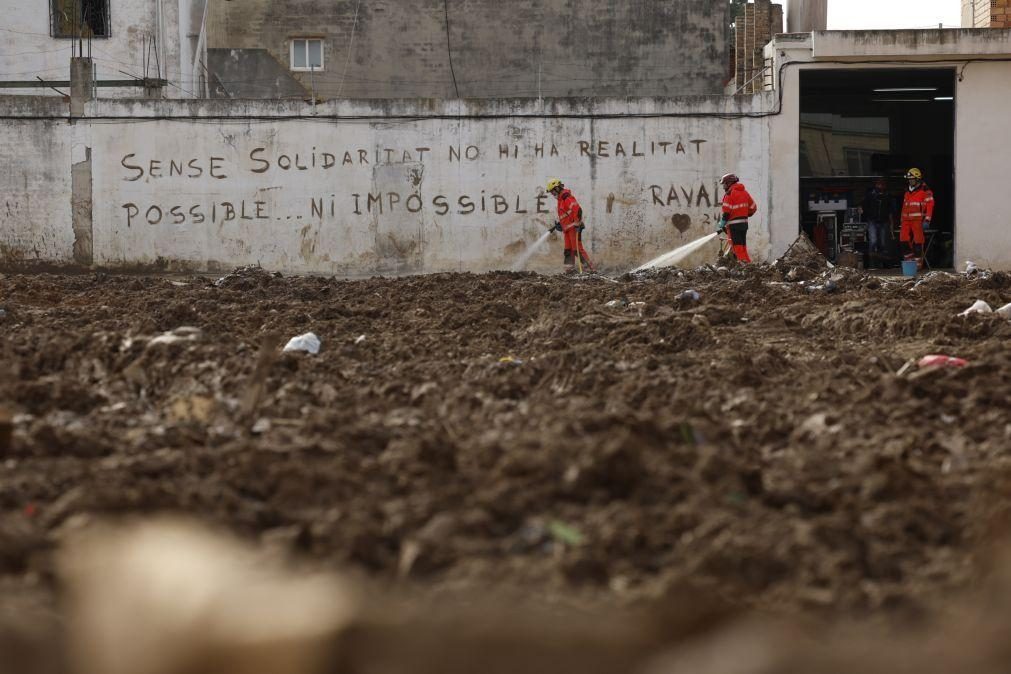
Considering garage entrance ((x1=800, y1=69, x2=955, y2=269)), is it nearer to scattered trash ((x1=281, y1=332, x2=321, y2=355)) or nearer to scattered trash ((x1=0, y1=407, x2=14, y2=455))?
scattered trash ((x1=281, y1=332, x2=321, y2=355))

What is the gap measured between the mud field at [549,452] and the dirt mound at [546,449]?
0.6 inches

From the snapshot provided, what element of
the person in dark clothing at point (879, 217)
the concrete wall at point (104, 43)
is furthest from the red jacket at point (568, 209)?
the concrete wall at point (104, 43)

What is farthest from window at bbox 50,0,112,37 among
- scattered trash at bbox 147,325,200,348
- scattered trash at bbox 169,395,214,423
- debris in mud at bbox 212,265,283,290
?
scattered trash at bbox 169,395,214,423

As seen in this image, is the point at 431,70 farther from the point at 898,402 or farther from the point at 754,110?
the point at 898,402

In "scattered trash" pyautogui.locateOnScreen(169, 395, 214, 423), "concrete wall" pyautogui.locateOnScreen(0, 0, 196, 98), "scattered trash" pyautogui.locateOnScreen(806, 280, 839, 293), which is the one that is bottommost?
"scattered trash" pyautogui.locateOnScreen(806, 280, 839, 293)

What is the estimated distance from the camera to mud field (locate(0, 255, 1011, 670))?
4.20 m

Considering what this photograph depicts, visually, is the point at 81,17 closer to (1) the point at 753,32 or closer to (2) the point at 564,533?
(1) the point at 753,32

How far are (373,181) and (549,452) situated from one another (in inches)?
646

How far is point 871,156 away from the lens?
2775 centimetres

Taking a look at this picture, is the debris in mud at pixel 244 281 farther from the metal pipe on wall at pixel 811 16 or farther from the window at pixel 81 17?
the metal pipe on wall at pixel 811 16

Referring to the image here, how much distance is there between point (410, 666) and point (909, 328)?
8.25m

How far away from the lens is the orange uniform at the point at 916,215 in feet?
68.8

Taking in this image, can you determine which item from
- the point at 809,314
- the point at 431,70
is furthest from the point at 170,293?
the point at 431,70

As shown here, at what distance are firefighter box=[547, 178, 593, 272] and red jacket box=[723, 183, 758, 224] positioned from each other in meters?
2.13
